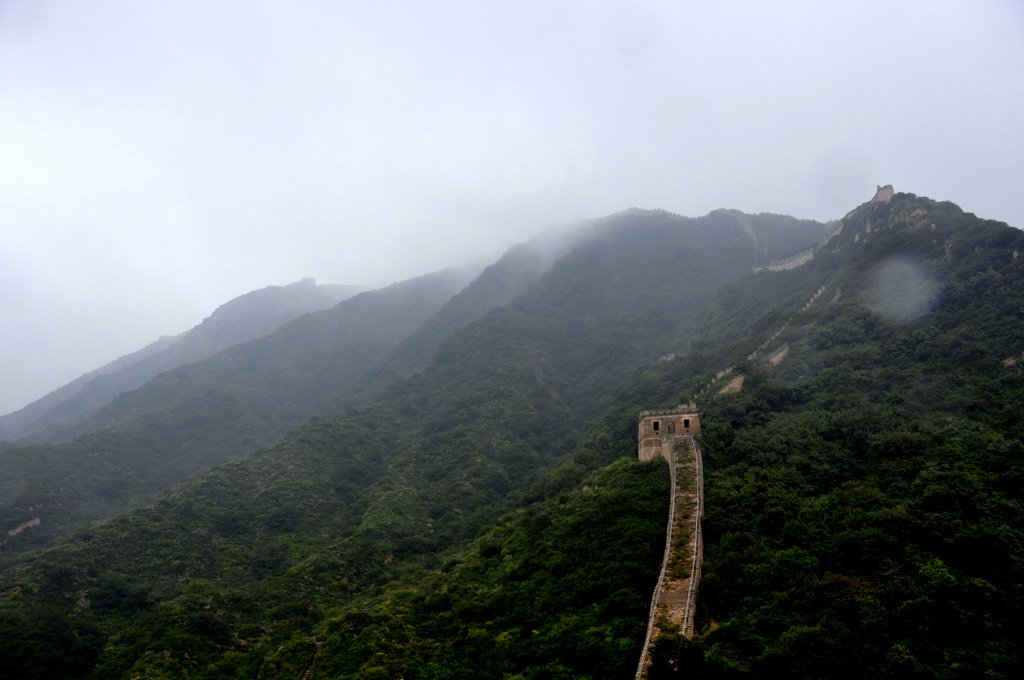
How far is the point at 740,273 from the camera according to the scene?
95500 mm

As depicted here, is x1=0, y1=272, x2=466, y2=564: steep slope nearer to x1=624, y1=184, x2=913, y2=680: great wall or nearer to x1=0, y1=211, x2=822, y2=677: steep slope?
x1=0, y1=211, x2=822, y2=677: steep slope

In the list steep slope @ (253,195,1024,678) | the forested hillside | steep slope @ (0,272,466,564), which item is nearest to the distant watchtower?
steep slope @ (253,195,1024,678)

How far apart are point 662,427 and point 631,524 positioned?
34.8 ft

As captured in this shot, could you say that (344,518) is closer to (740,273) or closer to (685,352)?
(685,352)

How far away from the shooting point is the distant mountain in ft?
358

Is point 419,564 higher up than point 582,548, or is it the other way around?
point 582,548

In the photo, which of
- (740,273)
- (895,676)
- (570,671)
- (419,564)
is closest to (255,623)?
(419,564)

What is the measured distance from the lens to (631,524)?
26.2m

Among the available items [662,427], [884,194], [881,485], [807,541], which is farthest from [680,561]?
[884,194]

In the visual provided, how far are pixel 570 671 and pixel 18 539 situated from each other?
174ft

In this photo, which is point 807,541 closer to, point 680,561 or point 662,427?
point 680,561

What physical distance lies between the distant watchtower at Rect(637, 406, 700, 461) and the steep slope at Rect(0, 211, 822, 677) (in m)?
7.89

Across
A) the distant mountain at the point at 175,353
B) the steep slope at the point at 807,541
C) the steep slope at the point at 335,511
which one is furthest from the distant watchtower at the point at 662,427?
the distant mountain at the point at 175,353

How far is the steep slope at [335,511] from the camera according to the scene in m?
31.3
